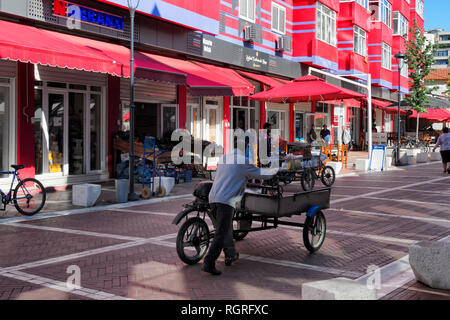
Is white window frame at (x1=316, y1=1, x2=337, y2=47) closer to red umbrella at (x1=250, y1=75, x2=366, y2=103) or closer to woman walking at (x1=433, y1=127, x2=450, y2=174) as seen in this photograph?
red umbrella at (x1=250, y1=75, x2=366, y2=103)

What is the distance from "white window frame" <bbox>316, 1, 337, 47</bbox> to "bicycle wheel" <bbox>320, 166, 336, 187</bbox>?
523 inches

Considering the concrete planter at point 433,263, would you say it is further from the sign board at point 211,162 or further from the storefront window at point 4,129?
the sign board at point 211,162

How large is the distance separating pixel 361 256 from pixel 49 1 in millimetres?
10254

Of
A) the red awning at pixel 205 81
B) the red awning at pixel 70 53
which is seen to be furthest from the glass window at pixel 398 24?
the red awning at pixel 70 53

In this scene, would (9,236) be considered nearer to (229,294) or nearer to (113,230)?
(113,230)

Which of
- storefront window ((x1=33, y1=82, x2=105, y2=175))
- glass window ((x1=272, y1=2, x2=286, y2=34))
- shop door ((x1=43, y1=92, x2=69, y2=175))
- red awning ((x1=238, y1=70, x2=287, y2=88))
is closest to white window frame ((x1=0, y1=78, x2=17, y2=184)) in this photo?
storefront window ((x1=33, y1=82, x2=105, y2=175))

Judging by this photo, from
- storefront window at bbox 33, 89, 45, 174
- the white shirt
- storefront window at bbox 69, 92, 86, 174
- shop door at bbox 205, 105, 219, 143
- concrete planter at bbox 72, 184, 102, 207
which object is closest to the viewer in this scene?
concrete planter at bbox 72, 184, 102, 207

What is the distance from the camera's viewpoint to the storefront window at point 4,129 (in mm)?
13102

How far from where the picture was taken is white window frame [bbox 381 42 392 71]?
133ft

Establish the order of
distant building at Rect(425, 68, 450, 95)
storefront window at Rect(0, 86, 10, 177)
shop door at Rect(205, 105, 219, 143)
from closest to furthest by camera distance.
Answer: storefront window at Rect(0, 86, 10, 177) → shop door at Rect(205, 105, 219, 143) → distant building at Rect(425, 68, 450, 95)

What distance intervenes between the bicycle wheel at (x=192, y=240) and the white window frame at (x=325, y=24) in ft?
73.9

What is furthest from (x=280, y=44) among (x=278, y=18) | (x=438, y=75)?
(x=438, y=75)

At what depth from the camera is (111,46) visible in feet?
50.1

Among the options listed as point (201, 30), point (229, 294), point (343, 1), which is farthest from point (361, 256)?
point (343, 1)
